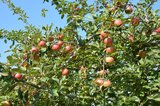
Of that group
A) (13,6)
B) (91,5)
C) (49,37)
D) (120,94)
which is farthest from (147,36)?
(13,6)

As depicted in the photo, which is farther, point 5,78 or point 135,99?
point 135,99

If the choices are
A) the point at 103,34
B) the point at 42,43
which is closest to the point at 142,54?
the point at 103,34

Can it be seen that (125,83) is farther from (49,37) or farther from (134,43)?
(49,37)

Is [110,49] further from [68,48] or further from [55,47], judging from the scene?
[55,47]

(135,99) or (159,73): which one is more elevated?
(159,73)

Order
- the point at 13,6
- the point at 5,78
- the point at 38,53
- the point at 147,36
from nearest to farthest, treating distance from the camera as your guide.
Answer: the point at 5,78 → the point at 38,53 → the point at 147,36 → the point at 13,6

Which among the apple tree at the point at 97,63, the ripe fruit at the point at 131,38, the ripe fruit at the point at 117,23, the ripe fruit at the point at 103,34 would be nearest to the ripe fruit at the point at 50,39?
the apple tree at the point at 97,63

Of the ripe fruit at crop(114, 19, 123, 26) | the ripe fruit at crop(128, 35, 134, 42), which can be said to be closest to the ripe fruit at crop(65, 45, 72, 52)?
the ripe fruit at crop(114, 19, 123, 26)

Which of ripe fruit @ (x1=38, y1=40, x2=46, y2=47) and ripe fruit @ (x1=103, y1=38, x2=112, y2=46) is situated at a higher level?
ripe fruit @ (x1=38, y1=40, x2=46, y2=47)

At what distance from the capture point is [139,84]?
352cm

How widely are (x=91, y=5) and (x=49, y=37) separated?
1.85 m

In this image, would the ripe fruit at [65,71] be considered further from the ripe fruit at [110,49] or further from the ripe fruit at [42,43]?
the ripe fruit at [110,49]

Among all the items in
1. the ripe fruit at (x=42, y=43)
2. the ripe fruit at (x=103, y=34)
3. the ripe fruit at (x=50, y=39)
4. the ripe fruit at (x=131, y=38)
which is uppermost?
the ripe fruit at (x=131, y=38)

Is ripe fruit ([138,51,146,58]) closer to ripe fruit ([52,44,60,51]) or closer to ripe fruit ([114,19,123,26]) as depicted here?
ripe fruit ([114,19,123,26])
